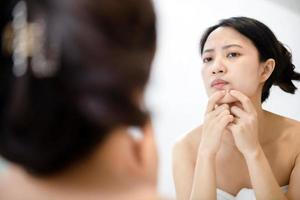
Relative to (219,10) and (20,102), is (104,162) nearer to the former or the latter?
(20,102)

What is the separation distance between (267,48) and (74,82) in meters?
0.67

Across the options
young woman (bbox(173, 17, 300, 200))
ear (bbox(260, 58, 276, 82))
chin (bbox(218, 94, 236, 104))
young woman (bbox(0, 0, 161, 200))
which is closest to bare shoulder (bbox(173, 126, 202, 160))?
young woman (bbox(173, 17, 300, 200))

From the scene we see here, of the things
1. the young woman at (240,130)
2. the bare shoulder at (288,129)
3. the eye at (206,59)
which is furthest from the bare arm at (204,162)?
the bare shoulder at (288,129)

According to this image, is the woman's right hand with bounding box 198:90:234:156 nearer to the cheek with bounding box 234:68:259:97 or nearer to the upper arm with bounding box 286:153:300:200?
the cheek with bounding box 234:68:259:97

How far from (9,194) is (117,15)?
271 millimetres

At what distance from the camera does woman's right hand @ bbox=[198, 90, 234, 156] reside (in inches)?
31.5

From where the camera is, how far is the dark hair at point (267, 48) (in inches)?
34.2

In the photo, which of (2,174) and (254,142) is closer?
(2,174)

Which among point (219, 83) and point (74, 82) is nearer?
point (74, 82)

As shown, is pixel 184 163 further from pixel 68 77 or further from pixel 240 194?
pixel 68 77

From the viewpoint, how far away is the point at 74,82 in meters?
0.35

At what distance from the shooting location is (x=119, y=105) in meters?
0.37

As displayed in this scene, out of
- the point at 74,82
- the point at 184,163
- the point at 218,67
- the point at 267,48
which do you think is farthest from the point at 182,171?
the point at 74,82

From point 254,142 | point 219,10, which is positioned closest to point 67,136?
point 254,142
